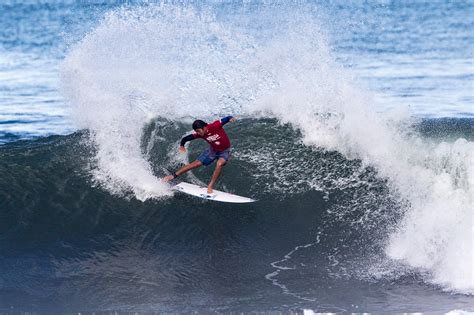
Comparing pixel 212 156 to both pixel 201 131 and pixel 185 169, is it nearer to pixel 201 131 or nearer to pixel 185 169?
pixel 185 169

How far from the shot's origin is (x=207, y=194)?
476 inches

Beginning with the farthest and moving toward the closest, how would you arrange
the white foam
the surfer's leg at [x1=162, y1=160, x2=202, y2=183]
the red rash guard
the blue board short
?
the surfer's leg at [x1=162, y1=160, x2=202, y2=183], the blue board short, the red rash guard, the white foam

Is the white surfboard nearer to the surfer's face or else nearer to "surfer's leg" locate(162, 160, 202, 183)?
"surfer's leg" locate(162, 160, 202, 183)

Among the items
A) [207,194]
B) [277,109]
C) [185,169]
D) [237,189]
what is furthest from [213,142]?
[277,109]

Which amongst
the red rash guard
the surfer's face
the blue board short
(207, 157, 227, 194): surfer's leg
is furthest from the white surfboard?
the surfer's face

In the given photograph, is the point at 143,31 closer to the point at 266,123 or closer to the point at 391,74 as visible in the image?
the point at 266,123

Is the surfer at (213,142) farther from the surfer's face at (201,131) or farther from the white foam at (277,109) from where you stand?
the white foam at (277,109)

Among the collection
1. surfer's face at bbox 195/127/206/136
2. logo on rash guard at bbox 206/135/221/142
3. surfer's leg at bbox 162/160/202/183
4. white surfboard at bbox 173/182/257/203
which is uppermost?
surfer's face at bbox 195/127/206/136

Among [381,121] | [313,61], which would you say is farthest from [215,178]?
[313,61]

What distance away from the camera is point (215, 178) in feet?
39.0

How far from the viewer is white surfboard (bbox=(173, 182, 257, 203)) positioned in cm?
1202

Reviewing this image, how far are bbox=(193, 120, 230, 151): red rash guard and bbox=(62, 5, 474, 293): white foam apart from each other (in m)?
1.31

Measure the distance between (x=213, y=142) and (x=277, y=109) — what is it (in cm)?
420

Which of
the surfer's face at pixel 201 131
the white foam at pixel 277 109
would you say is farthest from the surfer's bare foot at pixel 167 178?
the surfer's face at pixel 201 131
